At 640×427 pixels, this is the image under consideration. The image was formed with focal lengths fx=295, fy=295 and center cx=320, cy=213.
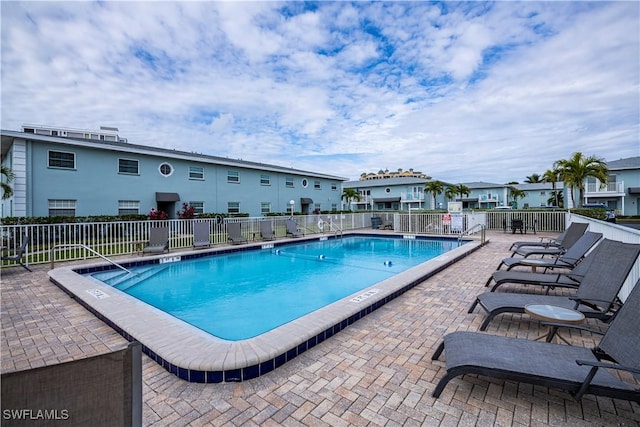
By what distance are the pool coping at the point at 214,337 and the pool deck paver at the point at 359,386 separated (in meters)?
0.10

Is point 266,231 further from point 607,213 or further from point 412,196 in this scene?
point 412,196

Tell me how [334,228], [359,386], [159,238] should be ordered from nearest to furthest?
[359,386] → [159,238] → [334,228]

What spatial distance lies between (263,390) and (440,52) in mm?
12342

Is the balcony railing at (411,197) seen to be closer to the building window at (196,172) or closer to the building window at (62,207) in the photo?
the building window at (196,172)

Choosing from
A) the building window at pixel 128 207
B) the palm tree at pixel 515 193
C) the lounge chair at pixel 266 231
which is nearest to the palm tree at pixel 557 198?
the palm tree at pixel 515 193

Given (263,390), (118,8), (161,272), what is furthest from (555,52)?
(161,272)

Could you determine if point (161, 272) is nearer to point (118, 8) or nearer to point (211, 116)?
point (118, 8)

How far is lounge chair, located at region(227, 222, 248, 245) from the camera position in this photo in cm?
1305

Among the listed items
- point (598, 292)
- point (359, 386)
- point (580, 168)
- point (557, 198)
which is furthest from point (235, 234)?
point (557, 198)

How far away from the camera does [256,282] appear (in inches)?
314

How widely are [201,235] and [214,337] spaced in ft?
28.2

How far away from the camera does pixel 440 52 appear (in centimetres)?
1099

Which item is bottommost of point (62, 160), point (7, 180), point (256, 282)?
point (256, 282)

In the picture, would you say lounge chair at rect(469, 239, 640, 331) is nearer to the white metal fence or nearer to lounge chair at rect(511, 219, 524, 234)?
the white metal fence
